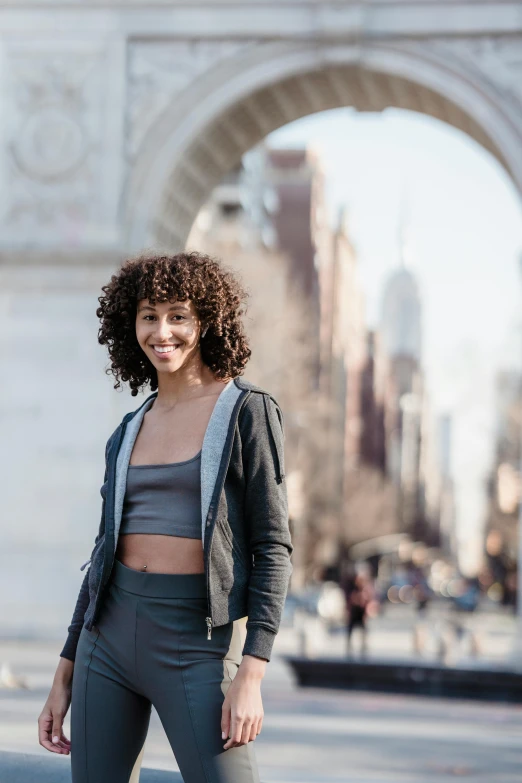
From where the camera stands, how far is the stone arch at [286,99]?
48.4 ft

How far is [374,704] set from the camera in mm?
13109

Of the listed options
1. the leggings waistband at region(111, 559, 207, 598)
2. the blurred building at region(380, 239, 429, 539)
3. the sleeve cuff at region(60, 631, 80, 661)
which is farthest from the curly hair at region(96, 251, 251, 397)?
the blurred building at region(380, 239, 429, 539)

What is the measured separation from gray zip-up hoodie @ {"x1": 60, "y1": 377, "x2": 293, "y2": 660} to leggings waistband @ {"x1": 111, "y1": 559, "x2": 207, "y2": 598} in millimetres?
61

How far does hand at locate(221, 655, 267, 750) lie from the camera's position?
2.96 metres

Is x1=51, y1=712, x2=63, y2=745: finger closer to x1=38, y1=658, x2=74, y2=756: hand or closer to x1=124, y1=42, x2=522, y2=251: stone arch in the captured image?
x1=38, y1=658, x2=74, y2=756: hand

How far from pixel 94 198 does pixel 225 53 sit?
2273mm

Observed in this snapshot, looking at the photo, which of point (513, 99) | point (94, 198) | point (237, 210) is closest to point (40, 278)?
point (94, 198)

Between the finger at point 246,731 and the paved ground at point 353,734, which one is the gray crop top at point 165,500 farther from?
the paved ground at point 353,734

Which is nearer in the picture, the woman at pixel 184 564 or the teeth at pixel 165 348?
the woman at pixel 184 564

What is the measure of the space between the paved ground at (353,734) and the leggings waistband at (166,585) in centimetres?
232

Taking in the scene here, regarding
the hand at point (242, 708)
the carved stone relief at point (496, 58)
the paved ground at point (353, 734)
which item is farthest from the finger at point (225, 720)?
the carved stone relief at point (496, 58)

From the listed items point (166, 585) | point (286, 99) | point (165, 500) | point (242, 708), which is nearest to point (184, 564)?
point (166, 585)

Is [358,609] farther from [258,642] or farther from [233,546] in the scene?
[258,642]

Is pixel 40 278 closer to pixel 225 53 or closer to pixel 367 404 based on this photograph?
pixel 225 53
